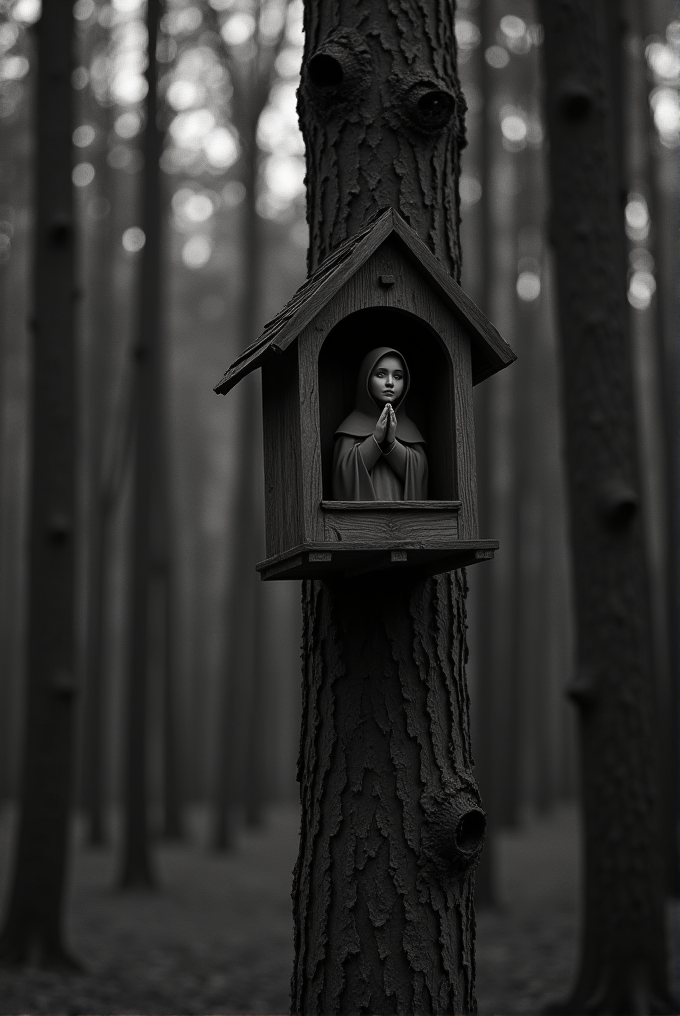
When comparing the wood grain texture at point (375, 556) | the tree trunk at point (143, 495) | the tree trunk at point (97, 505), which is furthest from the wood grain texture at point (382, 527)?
the tree trunk at point (97, 505)

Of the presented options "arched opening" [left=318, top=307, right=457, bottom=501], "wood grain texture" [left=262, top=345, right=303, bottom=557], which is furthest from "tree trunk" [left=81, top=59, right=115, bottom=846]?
"arched opening" [left=318, top=307, right=457, bottom=501]

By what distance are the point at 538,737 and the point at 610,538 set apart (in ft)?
53.9

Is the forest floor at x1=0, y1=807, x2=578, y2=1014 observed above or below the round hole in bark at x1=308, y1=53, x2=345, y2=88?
below

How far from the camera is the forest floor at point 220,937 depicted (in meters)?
7.55

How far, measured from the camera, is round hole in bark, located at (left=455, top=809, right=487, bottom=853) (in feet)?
11.5

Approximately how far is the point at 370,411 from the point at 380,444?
20 centimetres

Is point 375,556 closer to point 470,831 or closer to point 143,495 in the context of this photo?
point 470,831

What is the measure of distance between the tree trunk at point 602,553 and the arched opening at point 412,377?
3474mm

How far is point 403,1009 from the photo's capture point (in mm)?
3455

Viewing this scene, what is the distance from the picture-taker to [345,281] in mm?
3469

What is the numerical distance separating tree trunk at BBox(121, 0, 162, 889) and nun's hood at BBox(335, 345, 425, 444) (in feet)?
28.8

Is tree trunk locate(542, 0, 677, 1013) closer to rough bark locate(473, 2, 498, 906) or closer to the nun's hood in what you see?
the nun's hood

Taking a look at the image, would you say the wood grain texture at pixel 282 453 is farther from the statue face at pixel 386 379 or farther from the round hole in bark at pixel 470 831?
the round hole in bark at pixel 470 831

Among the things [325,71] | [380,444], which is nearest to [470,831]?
[380,444]
